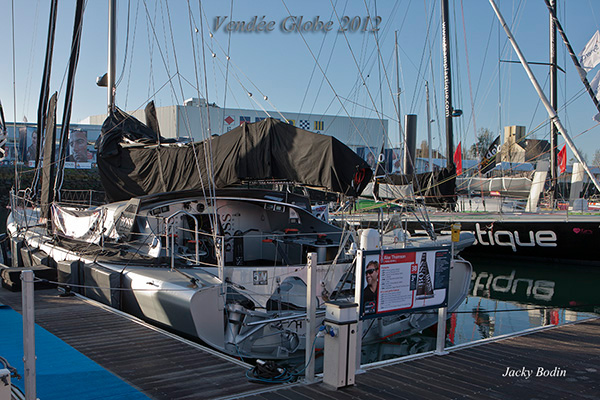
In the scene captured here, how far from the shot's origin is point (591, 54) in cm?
992

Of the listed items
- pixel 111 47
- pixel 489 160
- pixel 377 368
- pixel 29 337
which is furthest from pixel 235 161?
pixel 489 160

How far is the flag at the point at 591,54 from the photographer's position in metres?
9.85

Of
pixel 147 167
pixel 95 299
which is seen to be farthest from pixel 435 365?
pixel 147 167

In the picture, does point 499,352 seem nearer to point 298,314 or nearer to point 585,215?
point 298,314

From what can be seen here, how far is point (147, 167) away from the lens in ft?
38.4

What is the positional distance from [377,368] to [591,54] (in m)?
7.86

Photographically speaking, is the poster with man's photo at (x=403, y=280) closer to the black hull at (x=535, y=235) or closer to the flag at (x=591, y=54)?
the flag at (x=591, y=54)

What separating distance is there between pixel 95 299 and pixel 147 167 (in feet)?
11.0

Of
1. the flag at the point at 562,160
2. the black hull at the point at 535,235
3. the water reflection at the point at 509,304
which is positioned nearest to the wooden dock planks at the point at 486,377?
the water reflection at the point at 509,304

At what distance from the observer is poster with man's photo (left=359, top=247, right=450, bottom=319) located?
547 cm

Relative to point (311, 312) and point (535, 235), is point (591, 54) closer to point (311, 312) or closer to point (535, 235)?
point (311, 312)

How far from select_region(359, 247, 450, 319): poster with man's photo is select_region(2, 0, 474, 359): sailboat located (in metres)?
0.14

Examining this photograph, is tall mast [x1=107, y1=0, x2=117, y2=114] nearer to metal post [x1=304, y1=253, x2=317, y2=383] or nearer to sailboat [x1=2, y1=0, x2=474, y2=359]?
sailboat [x1=2, y1=0, x2=474, y2=359]

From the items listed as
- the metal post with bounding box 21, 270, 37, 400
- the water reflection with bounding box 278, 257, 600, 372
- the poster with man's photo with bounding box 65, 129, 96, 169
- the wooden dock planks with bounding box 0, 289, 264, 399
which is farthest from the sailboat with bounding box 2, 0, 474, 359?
the poster with man's photo with bounding box 65, 129, 96, 169
